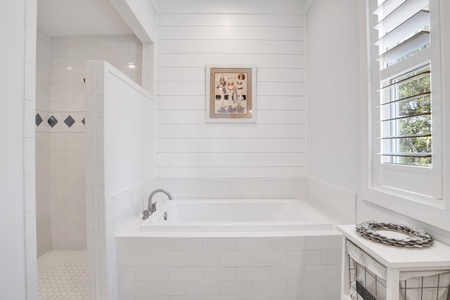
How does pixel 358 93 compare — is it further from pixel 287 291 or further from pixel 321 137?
pixel 287 291

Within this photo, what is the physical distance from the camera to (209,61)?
2523 mm

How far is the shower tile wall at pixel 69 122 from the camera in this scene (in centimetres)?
255

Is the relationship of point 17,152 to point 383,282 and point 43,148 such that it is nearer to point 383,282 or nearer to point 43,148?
point 383,282

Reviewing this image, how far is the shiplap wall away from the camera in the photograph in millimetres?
2521

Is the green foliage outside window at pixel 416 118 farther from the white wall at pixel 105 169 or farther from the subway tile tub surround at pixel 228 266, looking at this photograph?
the white wall at pixel 105 169

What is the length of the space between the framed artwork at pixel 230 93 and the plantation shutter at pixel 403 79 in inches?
52.6

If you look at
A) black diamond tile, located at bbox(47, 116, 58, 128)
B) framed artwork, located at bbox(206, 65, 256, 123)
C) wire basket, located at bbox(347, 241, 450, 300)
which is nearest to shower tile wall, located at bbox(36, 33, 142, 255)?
black diamond tile, located at bbox(47, 116, 58, 128)

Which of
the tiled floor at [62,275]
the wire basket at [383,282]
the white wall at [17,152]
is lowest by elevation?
the tiled floor at [62,275]

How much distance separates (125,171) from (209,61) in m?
1.54

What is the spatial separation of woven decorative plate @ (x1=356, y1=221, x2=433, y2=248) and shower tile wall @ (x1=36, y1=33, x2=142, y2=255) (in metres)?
2.59

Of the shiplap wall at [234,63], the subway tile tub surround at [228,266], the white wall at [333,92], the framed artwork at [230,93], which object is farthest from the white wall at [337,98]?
the framed artwork at [230,93]

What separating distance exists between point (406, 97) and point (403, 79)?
0.14m

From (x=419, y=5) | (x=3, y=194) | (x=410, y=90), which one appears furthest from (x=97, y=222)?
(x=419, y=5)

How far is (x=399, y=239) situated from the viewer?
924mm
